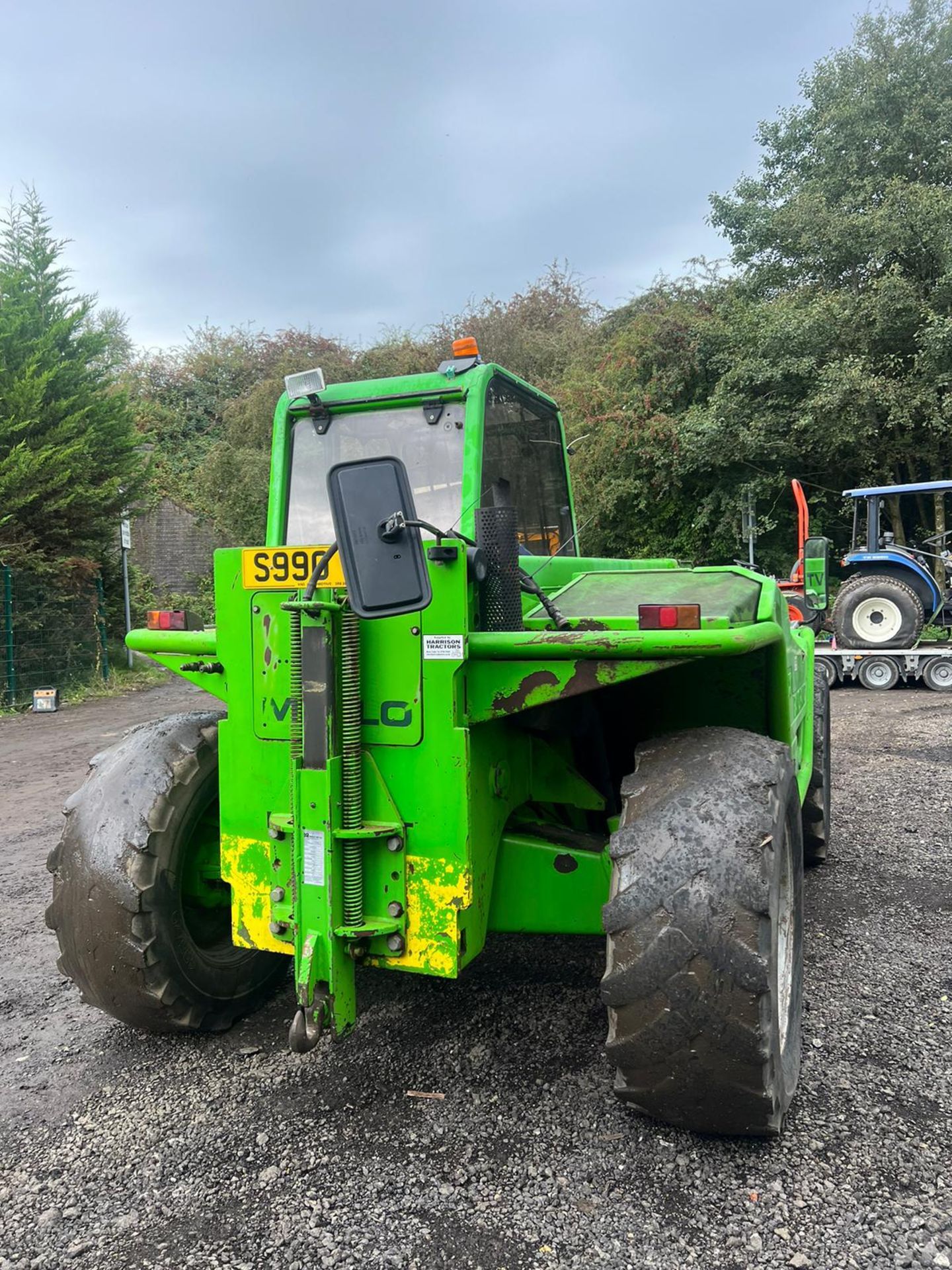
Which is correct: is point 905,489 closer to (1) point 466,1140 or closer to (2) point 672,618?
(2) point 672,618

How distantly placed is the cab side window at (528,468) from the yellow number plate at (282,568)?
1.11 metres

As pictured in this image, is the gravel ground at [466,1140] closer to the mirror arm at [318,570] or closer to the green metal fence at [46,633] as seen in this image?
the mirror arm at [318,570]

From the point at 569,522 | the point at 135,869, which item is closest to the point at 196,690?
the point at 569,522

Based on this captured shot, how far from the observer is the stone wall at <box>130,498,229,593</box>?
74.2 feet

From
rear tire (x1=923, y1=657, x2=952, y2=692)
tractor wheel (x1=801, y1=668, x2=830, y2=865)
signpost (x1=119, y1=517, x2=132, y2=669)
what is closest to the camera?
tractor wheel (x1=801, y1=668, x2=830, y2=865)

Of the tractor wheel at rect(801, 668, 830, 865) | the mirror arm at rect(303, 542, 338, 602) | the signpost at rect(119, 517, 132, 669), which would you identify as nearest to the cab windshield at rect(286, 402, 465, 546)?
the mirror arm at rect(303, 542, 338, 602)

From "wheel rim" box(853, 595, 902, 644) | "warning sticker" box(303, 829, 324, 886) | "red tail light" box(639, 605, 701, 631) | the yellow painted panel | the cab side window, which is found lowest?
the yellow painted panel

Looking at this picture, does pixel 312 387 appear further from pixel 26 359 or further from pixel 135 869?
pixel 26 359

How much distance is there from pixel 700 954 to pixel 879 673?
36.2 ft

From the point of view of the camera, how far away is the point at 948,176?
53.6 ft

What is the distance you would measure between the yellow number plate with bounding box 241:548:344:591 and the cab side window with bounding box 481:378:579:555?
1.11 m

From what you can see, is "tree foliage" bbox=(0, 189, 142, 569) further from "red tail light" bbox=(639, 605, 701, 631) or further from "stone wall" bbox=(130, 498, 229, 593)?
"red tail light" bbox=(639, 605, 701, 631)

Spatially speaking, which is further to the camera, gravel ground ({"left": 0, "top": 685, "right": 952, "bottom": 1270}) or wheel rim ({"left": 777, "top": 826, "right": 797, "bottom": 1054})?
wheel rim ({"left": 777, "top": 826, "right": 797, "bottom": 1054})

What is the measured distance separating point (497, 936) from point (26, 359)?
39.6 feet
